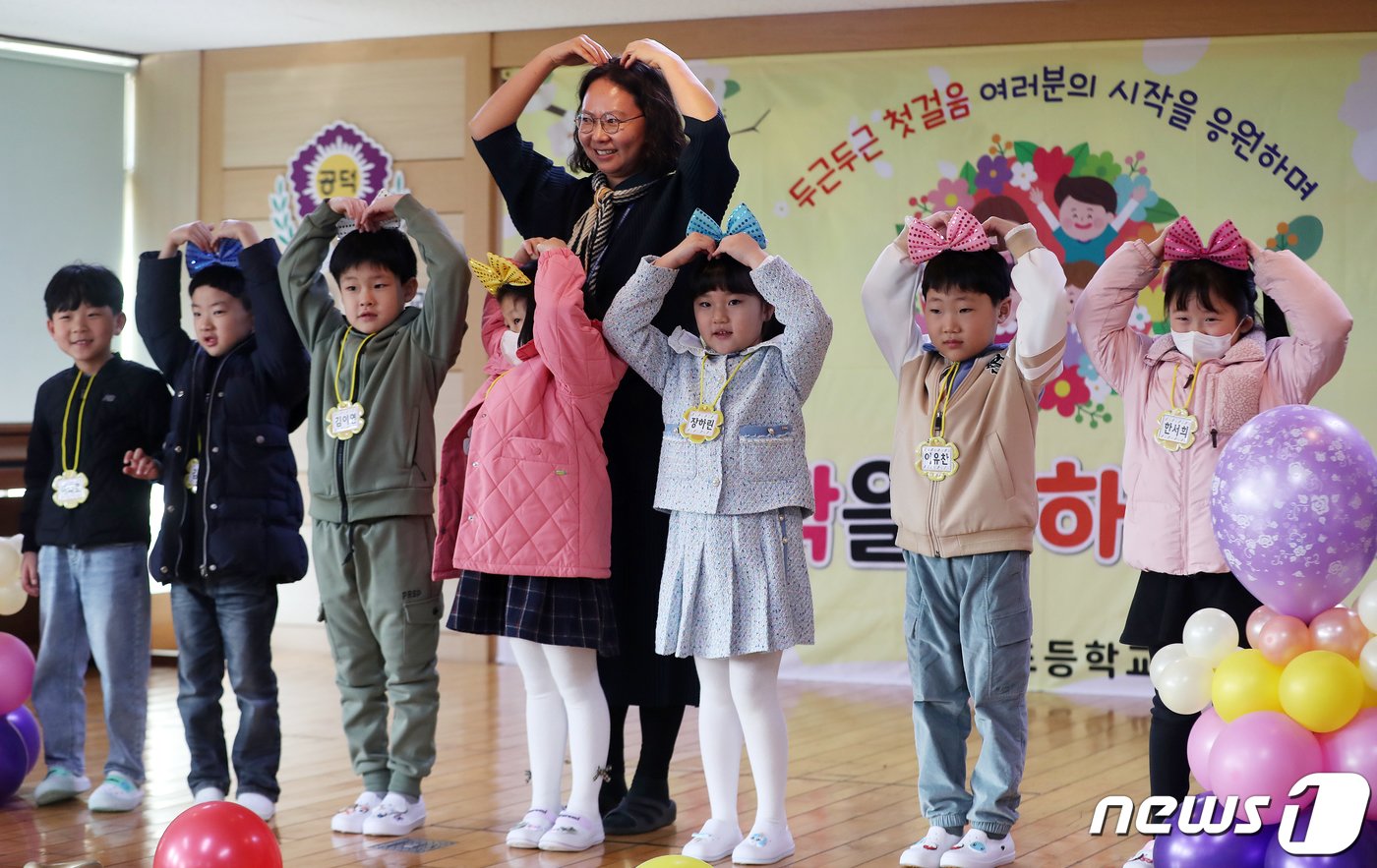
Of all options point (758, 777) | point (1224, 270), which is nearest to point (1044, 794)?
point (758, 777)

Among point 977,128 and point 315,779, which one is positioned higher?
point 977,128

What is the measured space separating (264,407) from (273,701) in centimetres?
64

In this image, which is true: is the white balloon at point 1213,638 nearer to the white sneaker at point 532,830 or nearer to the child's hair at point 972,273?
the child's hair at point 972,273

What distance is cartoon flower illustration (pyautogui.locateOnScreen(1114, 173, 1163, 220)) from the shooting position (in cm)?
508

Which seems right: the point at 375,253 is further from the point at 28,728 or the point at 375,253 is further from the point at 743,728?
the point at 28,728

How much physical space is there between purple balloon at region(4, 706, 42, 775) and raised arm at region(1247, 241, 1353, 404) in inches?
110

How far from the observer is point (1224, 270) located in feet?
9.29

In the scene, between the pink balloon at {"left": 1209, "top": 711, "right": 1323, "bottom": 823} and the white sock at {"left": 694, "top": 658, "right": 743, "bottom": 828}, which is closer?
the pink balloon at {"left": 1209, "top": 711, "right": 1323, "bottom": 823}

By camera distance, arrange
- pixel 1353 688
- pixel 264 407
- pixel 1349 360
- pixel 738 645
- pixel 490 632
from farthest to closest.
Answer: pixel 1349 360, pixel 264 407, pixel 490 632, pixel 738 645, pixel 1353 688

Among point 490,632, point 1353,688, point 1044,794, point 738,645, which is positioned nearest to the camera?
point 1353,688

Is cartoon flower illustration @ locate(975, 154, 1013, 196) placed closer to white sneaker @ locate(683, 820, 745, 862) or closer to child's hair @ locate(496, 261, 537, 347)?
child's hair @ locate(496, 261, 537, 347)

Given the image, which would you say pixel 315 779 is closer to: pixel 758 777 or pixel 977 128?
pixel 758 777

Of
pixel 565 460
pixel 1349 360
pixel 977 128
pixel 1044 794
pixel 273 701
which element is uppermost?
pixel 977 128

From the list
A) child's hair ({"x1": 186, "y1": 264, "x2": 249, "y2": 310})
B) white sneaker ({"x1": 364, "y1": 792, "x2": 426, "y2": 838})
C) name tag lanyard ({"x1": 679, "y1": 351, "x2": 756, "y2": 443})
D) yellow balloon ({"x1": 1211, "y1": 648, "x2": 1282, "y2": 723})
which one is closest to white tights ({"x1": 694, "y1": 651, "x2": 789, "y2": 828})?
name tag lanyard ({"x1": 679, "y1": 351, "x2": 756, "y2": 443})
